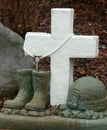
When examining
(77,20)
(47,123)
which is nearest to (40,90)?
(47,123)

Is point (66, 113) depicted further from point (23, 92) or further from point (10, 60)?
point (10, 60)

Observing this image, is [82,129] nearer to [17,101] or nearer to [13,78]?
[17,101]

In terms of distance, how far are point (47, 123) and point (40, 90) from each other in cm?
26

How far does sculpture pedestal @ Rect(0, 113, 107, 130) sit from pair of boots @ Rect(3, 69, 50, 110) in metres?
0.09

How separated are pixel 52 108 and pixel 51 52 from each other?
1.39 ft

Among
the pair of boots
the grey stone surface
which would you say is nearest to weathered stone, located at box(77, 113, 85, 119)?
the pair of boots

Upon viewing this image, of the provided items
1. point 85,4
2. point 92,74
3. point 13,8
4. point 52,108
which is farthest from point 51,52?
point 85,4

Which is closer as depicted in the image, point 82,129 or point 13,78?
point 82,129

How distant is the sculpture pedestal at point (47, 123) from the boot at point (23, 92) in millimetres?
90

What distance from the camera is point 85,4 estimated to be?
7480 mm

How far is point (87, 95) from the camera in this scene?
13.0 ft

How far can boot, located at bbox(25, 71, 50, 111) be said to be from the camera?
4.04 metres

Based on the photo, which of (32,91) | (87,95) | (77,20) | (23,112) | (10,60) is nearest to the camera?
(87,95)

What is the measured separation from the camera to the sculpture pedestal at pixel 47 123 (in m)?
3.96
